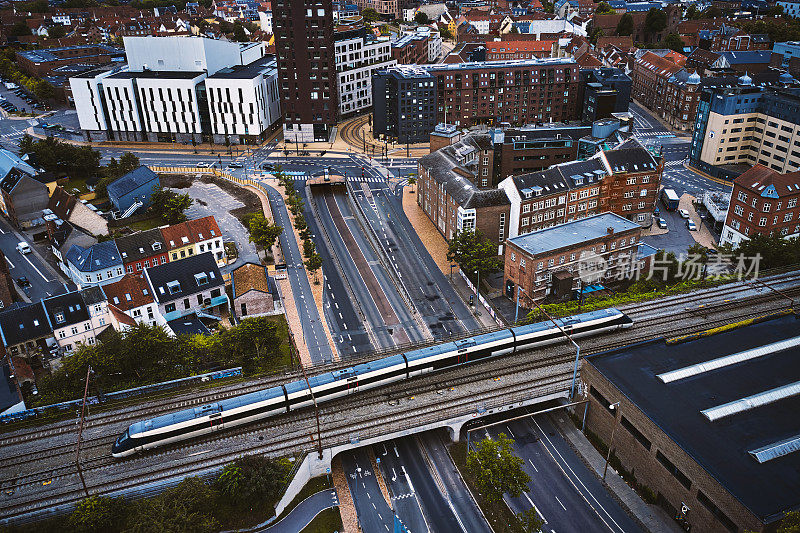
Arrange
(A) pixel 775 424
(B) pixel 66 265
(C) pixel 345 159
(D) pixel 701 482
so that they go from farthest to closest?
(C) pixel 345 159
(B) pixel 66 265
(A) pixel 775 424
(D) pixel 701 482

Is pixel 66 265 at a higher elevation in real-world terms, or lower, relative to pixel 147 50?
lower

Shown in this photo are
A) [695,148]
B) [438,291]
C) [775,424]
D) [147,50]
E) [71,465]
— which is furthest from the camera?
[147,50]

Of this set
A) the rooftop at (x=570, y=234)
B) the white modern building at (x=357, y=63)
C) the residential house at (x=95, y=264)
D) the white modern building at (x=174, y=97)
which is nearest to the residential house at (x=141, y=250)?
the residential house at (x=95, y=264)

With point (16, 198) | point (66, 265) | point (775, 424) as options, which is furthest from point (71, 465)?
point (16, 198)

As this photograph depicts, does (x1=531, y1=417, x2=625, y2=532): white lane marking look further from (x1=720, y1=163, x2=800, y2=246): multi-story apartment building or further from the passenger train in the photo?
(x1=720, y1=163, x2=800, y2=246): multi-story apartment building

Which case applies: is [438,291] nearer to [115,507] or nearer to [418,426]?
[418,426]

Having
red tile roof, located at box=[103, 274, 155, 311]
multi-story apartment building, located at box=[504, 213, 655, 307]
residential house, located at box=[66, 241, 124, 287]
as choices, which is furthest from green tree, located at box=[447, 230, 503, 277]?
residential house, located at box=[66, 241, 124, 287]

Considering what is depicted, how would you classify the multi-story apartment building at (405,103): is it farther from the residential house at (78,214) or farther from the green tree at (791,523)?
the green tree at (791,523)
